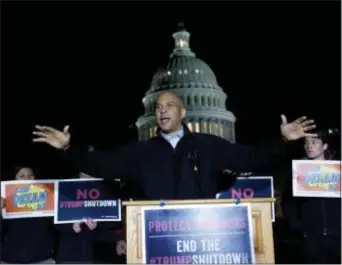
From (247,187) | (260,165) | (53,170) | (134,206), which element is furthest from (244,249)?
(53,170)

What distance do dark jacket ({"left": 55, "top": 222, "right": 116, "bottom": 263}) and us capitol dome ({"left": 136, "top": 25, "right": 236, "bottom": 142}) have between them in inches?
2181

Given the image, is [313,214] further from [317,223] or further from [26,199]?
[26,199]

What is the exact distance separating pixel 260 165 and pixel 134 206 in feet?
4.55

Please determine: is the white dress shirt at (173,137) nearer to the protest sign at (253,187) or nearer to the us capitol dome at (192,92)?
the protest sign at (253,187)

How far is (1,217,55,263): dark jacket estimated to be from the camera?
5672 millimetres

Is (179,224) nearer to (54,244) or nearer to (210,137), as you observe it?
(210,137)

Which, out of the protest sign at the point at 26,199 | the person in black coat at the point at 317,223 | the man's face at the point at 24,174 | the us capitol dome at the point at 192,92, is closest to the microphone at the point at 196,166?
the person in black coat at the point at 317,223

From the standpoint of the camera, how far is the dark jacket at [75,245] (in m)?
6.09

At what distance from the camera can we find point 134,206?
10.9 feet

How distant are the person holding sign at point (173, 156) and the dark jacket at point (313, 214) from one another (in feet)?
6.18

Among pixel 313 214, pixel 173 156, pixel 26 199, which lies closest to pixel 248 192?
pixel 313 214

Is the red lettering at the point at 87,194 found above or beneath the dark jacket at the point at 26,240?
above

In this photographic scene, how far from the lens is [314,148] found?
20.5 ft

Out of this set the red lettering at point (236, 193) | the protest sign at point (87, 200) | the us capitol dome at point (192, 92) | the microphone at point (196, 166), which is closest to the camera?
the microphone at point (196, 166)
